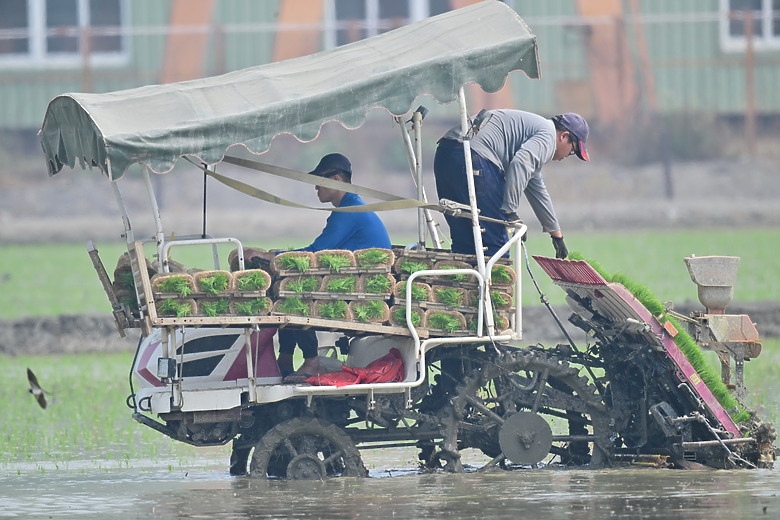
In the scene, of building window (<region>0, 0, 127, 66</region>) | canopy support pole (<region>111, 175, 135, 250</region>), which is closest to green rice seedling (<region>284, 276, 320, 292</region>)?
canopy support pole (<region>111, 175, 135, 250</region>)

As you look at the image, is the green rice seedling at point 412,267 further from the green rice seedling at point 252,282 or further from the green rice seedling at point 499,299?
the green rice seedling at point 252,282

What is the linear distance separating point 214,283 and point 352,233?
130 centimetres

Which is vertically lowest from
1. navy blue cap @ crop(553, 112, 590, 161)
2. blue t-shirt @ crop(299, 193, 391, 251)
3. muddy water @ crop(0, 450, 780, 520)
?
muddy water @ crop(0, 450, 780, 520)

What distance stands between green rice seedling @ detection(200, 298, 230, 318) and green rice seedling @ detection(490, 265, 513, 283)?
1.81 meters

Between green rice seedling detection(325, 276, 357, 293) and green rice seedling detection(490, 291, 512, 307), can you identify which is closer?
green rice seedling detection(325, 276, 357, 293)

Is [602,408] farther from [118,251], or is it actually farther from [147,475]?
[118,251]

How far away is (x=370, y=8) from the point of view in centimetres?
3472

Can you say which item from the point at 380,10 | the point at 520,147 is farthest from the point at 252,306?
the point at 380,10

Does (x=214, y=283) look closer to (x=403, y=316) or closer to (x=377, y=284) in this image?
(x=377, y=284)

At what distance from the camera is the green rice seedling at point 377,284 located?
10.7m

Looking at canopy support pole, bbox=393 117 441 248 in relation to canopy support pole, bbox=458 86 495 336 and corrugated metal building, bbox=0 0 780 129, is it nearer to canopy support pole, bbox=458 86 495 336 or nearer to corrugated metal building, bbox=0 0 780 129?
canopy support pole, bbox=458 86 495 336

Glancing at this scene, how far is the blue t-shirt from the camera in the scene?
442 inches

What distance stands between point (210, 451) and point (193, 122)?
13.0 feet

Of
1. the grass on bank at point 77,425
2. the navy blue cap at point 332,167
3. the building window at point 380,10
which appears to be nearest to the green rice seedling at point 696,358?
the navy blue cap at point 332,167
